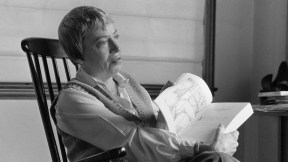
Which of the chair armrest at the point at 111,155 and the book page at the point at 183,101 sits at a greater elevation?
the book page at the point at 183,101

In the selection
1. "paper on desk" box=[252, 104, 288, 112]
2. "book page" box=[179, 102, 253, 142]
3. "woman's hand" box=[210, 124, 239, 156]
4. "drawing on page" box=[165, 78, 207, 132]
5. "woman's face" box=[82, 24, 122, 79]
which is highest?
"woman's face" box=[82, 24, 122, 79]

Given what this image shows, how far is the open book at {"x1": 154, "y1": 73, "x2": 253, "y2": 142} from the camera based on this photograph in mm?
1137

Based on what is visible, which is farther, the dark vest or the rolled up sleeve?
the dark vest

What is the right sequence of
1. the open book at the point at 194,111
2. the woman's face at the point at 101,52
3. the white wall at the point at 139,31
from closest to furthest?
the open book at the point at 194,111 → the woman's face at the point at 101,52 → the white wall at the point at 139,31

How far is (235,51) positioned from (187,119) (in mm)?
1300

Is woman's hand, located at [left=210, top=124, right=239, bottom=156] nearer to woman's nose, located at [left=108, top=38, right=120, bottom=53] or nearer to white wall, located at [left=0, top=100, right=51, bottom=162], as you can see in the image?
woman's nose, located at [left=108, top=38, right=120, bottom=53]

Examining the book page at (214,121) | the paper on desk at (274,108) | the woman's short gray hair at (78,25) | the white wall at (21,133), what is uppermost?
the woman's short gray hair at (78,25)

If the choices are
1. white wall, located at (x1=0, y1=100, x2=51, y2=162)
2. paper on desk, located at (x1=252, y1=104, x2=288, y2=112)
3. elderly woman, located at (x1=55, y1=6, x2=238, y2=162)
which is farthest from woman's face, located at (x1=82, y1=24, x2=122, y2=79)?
white wall, located at (x1=0, y1=100, x2=51, y2=162)

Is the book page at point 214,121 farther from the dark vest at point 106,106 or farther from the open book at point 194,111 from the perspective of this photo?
the dark vest at point 106,106

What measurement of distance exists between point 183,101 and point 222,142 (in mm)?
142

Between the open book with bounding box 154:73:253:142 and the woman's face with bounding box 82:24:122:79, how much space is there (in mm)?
187

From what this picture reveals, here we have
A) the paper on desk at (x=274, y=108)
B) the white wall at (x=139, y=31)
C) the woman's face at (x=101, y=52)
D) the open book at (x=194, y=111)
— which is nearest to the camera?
the open book at (x=194, y=111)

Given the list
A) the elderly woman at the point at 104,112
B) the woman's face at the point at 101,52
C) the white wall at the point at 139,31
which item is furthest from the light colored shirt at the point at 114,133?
the white wall at the point at 139,31

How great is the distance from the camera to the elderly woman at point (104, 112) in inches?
43.8
